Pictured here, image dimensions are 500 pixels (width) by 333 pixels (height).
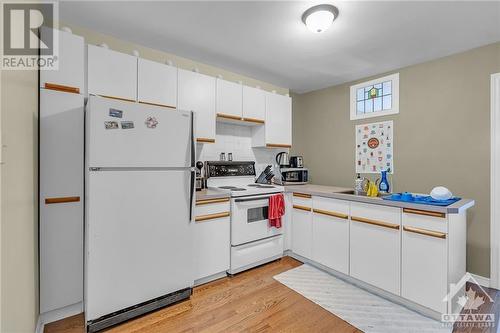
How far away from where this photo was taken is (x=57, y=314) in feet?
6.19

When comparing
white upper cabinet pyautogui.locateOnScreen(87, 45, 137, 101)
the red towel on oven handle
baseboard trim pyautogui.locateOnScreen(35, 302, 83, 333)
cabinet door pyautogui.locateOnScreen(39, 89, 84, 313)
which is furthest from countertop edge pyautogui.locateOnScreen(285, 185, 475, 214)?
baseboard trim pyautogui.locateOnScreen(35, 302, 83, 333)

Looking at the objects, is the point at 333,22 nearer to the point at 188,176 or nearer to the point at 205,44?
the point at 205,44

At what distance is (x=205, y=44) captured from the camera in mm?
2531

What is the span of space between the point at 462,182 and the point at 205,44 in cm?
320

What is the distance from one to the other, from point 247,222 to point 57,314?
5.96ft

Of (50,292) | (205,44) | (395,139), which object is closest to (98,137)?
(50,292)

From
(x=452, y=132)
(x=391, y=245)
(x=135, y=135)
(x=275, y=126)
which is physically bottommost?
(x=391, y=245)

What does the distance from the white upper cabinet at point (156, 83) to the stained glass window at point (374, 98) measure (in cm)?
263

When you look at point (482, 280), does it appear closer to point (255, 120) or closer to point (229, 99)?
point (255, 120)

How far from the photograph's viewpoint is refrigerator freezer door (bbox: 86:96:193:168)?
1.76m

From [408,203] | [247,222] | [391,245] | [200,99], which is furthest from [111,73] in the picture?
[391,245]

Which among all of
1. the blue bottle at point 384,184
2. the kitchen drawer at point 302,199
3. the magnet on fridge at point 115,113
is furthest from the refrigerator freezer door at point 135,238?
the blue bottle at point 384,184

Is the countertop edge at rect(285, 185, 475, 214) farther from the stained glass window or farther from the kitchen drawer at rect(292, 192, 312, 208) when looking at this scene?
the stained glass window

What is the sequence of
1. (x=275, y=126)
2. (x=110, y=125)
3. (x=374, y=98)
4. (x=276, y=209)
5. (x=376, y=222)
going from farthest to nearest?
(x=275, y=126)
(x=374, y=98)
(x=276, y=209)
(x=376, y=222)
(x=110, y=125)
